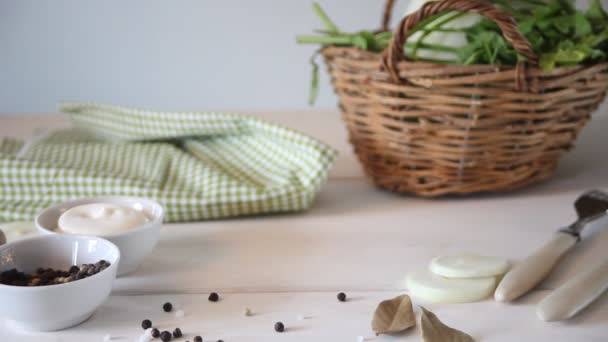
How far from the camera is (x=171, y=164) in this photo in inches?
40.2

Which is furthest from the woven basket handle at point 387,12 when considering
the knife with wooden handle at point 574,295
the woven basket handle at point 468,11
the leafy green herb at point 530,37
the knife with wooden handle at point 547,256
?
the knife with wooden handle at point 574,295

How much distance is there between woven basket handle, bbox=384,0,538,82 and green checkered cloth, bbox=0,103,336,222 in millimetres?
Result: 176

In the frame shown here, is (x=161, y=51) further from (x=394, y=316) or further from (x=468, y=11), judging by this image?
(x=394, y=316)

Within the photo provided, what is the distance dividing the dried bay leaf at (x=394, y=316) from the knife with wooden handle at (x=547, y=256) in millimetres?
88

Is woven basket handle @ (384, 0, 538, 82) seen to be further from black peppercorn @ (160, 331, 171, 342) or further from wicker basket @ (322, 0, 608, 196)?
black peppercorn @ (160, 331, 171, 342)

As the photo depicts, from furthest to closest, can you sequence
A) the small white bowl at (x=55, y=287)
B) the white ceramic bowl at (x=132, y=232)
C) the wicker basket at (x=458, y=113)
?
the wicker basket at (x=458, y=113), the white ceramic bowl at (x=132, y=232), the small white bowl at (x=55, y=287)

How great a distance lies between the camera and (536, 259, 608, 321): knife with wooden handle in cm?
62

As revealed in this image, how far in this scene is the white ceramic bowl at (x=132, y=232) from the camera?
28.6 inches

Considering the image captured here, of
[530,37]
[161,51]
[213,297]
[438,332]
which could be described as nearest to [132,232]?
[213,297]

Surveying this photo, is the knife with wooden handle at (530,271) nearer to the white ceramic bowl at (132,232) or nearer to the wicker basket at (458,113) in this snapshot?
the wicker basket at (458,113)

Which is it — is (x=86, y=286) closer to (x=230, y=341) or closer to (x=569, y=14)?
(x=230, y=341)

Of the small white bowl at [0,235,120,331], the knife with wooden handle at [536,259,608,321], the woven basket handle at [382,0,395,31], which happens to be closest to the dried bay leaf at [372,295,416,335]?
the knife with wooden handle at [536,259,608,321]

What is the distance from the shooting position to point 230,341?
61 centimetres

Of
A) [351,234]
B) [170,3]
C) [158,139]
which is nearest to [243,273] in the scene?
[351,234]
